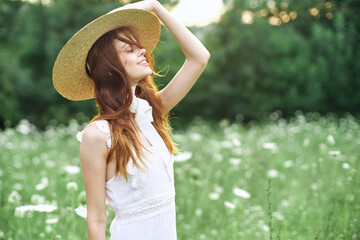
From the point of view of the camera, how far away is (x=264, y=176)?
157 inches

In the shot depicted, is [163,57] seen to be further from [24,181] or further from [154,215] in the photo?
[154,215]

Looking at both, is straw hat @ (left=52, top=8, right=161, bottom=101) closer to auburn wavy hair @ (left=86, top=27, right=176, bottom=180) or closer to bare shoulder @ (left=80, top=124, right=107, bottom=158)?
auburn wavy hair @ (left=86, top=27, right=176, bottom=180)

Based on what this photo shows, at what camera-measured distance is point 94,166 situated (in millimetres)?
1283

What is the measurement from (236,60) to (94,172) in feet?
63.6

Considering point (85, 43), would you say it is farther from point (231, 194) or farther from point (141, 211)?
point (231, 194)

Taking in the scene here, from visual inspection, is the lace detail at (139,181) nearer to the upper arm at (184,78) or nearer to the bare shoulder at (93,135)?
the bare shoulder at (93,135)

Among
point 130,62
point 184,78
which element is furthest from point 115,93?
point 184,78

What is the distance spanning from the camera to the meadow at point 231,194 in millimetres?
2244

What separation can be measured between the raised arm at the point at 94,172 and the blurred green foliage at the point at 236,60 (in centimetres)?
1355

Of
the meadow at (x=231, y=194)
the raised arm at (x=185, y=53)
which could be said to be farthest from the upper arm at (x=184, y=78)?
the meadow at (x=231, y=194)

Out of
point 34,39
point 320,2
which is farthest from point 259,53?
point 34,39

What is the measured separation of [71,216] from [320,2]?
622 inches

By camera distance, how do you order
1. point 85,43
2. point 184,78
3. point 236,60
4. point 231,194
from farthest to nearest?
point 236,60 < point 231,194 < point 184,78 < point 85,43

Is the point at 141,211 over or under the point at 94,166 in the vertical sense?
under
